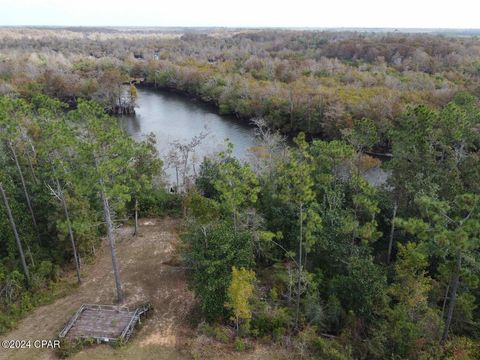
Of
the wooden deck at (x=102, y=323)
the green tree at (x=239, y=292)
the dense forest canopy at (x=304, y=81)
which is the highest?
the dense forest canopy at (x=304, y=81)

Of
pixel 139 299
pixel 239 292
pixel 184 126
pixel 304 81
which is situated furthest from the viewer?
pixel 304 81

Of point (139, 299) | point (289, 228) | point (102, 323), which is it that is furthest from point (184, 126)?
point (102, 323)

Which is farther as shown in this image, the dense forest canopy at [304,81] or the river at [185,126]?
the dense forest canopy at [304,81]

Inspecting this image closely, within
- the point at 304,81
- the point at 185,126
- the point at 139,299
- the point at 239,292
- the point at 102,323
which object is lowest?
the point at 139,299

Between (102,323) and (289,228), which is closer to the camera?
(102,323)

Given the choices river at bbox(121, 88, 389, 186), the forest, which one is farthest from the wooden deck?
river at bbox(121, 88, 389, 186)

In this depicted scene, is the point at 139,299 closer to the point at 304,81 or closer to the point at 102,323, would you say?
the point at 102,323

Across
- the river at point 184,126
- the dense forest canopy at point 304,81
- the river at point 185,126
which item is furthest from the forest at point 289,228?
the river at point 184,126

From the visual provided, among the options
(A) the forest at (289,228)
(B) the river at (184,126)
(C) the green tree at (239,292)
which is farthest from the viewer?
(B) the river at (184,126)

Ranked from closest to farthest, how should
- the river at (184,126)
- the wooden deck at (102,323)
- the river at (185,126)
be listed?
the wooden deck at (102,323) → the river at (185,126) → the river at (184,126)

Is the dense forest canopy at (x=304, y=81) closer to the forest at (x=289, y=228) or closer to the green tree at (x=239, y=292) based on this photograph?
the forest at (x=289, y=228)
